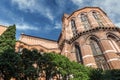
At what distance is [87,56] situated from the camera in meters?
26.3

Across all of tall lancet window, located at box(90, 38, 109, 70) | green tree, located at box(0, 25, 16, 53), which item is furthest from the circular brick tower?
green tree, located at box(0, 25, 16, 53)

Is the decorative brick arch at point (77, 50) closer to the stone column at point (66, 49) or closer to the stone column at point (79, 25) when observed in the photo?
the stone column at point (66, 49)

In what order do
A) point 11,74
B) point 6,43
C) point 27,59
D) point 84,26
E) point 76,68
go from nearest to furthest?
1. point 11,74
2. point 27,59
3. point 76,68
4. point 6,43
5. point 84,26

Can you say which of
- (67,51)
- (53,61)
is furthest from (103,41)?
(53,61)

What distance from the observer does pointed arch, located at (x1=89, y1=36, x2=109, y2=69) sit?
25336 mm

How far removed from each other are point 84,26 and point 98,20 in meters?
3.37

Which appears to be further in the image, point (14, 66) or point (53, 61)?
point (53, 61)

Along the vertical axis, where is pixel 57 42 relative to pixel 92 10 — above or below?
below

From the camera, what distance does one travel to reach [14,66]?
53.3 ft

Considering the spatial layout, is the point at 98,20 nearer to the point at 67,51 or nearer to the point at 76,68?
A: the point at 67,51

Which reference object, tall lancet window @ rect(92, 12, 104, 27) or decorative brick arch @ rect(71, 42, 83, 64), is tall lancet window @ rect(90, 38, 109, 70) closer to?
decorative brick arch @ rect(71, 42, 83, 64)

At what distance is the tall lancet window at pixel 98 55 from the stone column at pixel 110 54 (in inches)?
30.6

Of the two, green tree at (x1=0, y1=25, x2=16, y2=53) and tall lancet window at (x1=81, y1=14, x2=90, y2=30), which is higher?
tall lancet window at (x1=81, y1=14, x2=90, y2=30)

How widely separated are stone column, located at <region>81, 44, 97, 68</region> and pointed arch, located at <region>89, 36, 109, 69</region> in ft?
2.31
